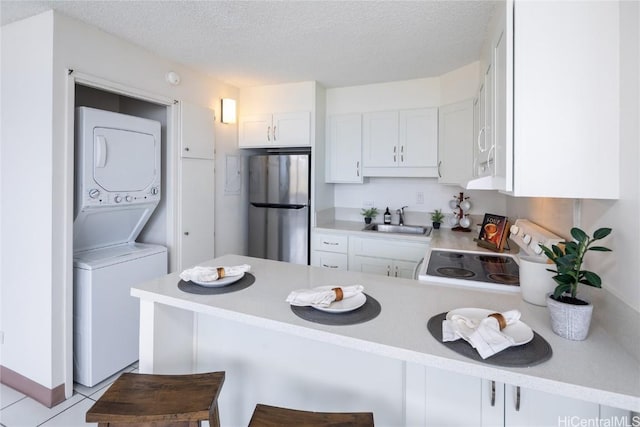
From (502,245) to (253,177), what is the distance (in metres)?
2.38

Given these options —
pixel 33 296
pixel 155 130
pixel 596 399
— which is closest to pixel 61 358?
pixel 33 296

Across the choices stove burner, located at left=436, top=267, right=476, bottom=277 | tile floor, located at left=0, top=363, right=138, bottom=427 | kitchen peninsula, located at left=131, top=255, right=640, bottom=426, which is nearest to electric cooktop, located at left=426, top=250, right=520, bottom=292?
stove burner, located at left=436, top=267, right=476, bottom=277

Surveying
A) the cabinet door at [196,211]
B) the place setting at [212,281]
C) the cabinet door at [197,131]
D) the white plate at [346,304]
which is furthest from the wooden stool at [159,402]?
the cabinet door at [197,131]

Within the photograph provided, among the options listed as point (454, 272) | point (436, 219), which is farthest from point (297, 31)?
point (436, 219)

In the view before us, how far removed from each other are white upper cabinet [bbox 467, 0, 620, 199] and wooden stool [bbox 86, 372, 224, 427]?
1239 mm

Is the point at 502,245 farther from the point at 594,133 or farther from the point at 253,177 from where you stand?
the point at 253,177

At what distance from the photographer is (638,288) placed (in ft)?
2.75

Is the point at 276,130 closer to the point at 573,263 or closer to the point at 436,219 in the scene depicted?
the point at 436,219

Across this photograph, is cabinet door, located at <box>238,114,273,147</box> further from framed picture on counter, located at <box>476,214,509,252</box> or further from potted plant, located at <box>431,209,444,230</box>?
framed picture on counter, located at <box>476,214,509,252</box>

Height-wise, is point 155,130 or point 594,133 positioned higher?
point 155,130

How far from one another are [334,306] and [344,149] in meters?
2.43

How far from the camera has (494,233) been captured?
2248mm

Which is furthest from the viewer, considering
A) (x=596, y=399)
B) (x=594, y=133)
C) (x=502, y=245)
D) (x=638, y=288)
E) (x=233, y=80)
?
(x=233, y=80)

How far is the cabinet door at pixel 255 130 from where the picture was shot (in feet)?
10.8
